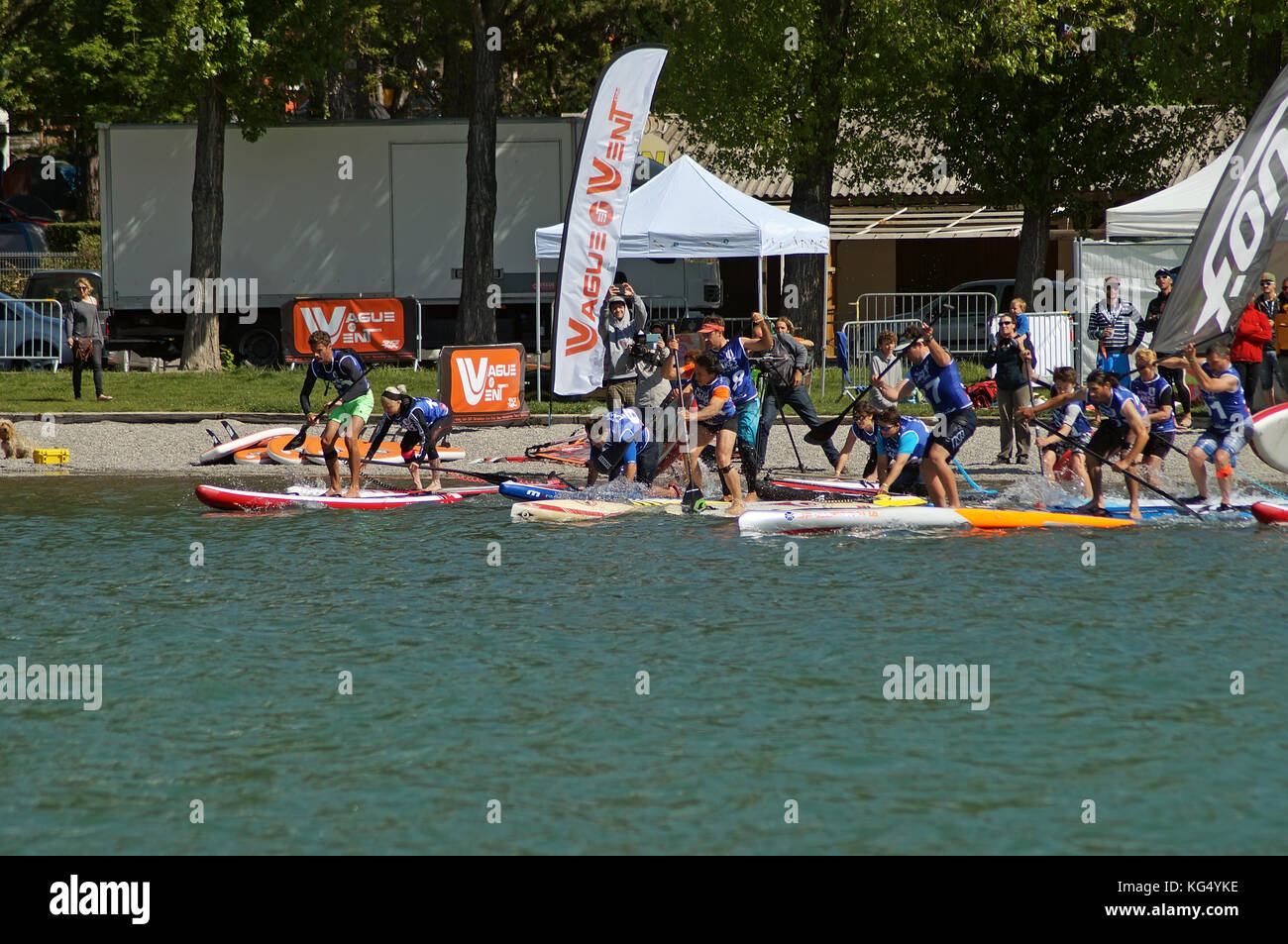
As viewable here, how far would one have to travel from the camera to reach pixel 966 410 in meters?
14.2

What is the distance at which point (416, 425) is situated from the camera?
15.3 m

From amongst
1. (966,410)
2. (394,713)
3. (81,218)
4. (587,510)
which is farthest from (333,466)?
(81,218)

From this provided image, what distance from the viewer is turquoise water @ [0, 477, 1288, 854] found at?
675cm

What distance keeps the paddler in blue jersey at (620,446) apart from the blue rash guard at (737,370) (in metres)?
1.14

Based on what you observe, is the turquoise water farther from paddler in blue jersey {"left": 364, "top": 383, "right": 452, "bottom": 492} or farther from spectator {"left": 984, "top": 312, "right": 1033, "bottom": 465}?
spectator {"left": 984, "top": 312, "right": 1033, "bottom": 465}

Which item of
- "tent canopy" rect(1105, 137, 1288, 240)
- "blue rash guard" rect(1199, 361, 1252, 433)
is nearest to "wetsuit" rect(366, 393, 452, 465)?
"blue rash guard" rect(1199, 361, 1252, 433)

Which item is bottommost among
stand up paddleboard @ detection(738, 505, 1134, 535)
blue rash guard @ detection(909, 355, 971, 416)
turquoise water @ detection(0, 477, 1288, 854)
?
turquoise water @ detection(0, 477, 1288, 854)

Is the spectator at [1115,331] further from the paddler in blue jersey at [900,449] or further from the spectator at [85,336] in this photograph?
the spectator at [85,336]

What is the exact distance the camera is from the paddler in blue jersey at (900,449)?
14.0 meters

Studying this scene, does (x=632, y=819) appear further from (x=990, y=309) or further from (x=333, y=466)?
(x=990, y=309)

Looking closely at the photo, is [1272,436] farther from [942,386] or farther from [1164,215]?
[1164,215]

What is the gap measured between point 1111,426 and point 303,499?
7.62 m

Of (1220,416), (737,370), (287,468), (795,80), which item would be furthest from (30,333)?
(1220,416)

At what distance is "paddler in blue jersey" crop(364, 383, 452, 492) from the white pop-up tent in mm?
4836
